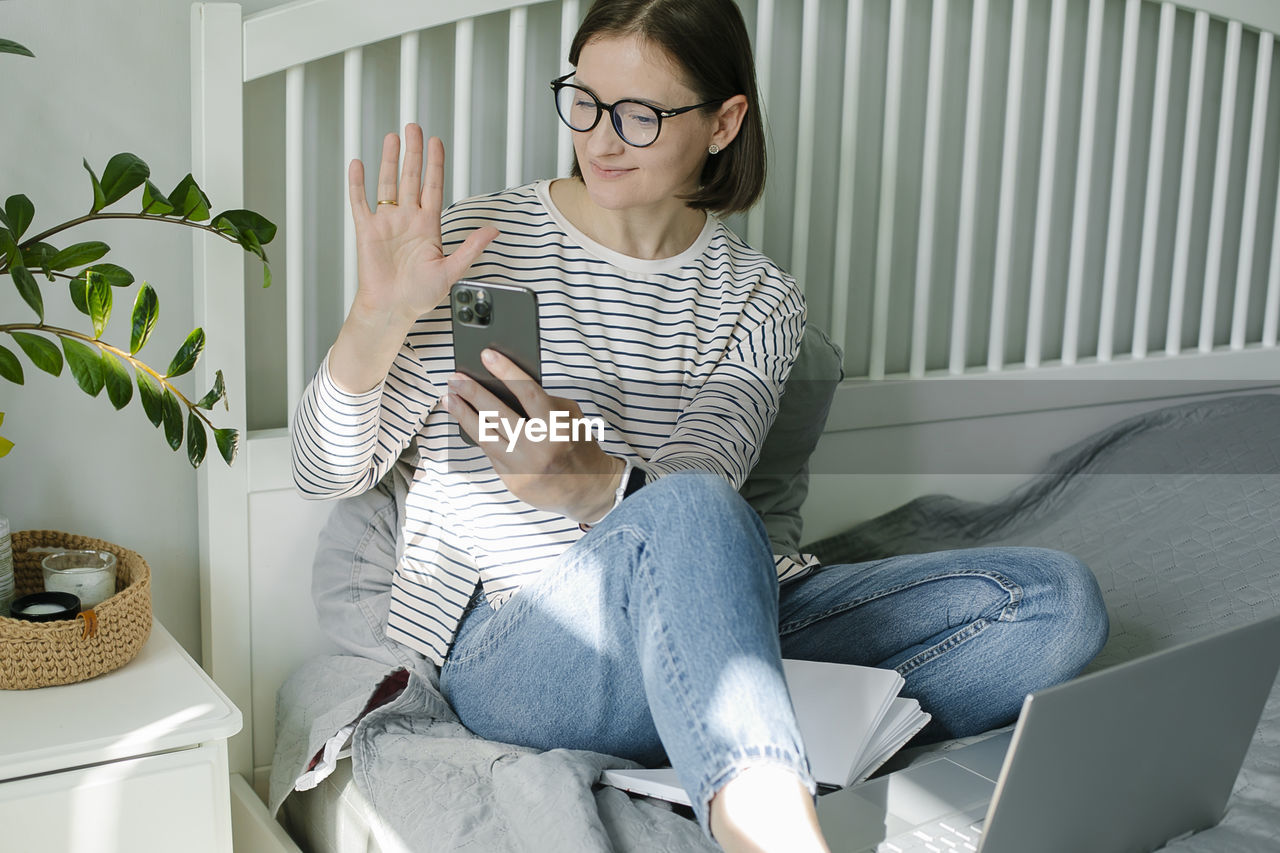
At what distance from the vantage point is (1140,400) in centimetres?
190

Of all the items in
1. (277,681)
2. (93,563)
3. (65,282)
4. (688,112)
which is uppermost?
(688,112)

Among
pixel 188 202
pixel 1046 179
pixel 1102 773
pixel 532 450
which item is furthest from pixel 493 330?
pixel 1046 179

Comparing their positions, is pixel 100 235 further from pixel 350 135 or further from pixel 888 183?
pixel 888 183

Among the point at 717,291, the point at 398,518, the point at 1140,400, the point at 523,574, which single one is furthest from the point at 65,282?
the point at 1140,400

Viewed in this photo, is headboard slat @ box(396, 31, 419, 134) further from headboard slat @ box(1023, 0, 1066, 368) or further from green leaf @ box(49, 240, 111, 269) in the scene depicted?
headboard slat @ box(1023, 0, 1066, 368)

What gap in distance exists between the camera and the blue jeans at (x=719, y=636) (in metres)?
0.76

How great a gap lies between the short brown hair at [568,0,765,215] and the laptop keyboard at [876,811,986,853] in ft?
2.13

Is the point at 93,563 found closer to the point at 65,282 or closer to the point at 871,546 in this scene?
the point at 65,282

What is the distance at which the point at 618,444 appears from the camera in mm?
1165

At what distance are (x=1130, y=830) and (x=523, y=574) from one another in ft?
1.79

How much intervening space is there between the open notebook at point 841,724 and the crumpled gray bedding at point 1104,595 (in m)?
0.02

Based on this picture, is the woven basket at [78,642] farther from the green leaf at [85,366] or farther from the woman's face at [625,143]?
the woman's face at [625,143]

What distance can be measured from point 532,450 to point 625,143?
13.4 inches

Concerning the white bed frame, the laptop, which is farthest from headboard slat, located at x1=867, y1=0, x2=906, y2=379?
the laptop
